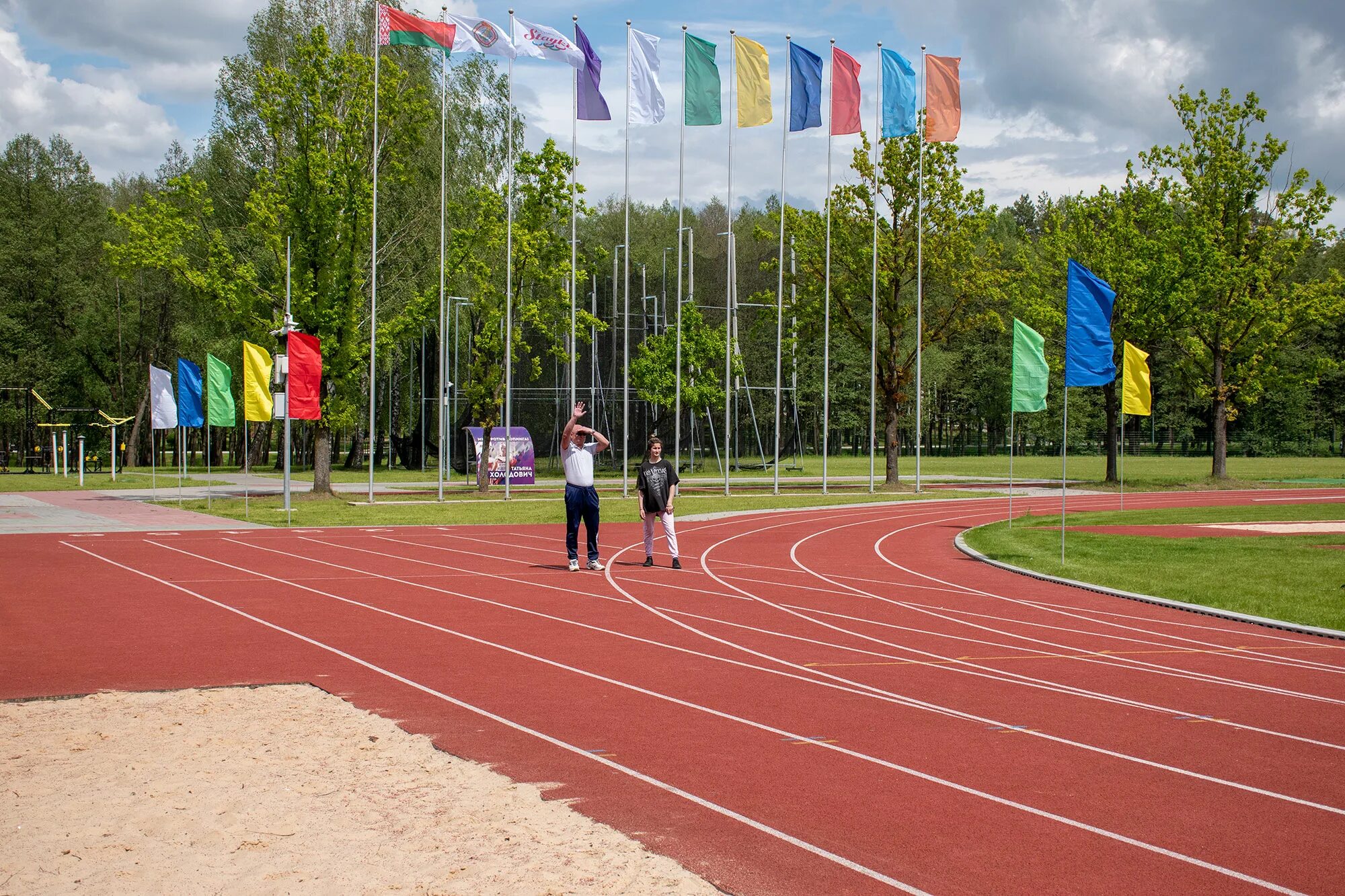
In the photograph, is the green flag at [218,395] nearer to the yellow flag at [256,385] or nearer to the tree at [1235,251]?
the yellow flag at [256,385]

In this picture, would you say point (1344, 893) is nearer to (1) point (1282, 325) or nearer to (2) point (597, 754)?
(2) point (597, 754)

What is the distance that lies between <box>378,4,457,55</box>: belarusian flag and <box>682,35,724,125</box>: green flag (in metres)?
7.05

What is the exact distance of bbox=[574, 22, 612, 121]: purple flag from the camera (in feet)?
105

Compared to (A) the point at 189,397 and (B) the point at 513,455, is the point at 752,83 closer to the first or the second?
(B) the point at 513,455

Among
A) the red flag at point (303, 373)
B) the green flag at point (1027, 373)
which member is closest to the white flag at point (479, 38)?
the red flag at point (303, 373)

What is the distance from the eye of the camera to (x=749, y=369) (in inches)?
2953

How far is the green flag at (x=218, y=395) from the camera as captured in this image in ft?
101

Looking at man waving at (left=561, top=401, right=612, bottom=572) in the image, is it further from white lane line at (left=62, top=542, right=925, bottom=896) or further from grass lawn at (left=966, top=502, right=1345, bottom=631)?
grass lawn at (left=966, top=502, right=1345, bottom=631)

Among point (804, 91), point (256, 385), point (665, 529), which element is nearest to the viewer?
point (665, 529)

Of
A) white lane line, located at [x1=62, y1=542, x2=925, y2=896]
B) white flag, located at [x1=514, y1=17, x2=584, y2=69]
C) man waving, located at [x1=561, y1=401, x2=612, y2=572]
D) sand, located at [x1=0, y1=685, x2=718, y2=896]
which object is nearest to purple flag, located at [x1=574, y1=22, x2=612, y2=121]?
white flag, located at [x1=514, y1=17, x2=584, y2=69]

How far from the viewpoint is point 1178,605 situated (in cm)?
1459

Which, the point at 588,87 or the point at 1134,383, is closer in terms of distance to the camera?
the point at 1134,383

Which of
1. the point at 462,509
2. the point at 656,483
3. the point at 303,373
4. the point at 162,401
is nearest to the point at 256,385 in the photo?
the point at 303,373

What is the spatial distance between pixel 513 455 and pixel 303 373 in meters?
15.8
